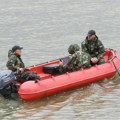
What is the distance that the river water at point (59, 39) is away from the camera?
13.9 meters

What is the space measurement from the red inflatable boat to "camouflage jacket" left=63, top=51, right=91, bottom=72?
0.21 meters

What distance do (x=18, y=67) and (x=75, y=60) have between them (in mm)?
1799

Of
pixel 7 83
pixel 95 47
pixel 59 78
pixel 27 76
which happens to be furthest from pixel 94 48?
pixel 7 83

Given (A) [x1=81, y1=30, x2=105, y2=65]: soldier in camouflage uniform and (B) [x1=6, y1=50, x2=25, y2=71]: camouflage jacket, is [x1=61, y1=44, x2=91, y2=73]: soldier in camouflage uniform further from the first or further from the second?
(B) [x1=6, y1=50, x2=25, y2=71]: camouflage jacket

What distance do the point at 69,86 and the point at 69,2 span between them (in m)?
21.3

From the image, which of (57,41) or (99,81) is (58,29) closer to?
(57,41)

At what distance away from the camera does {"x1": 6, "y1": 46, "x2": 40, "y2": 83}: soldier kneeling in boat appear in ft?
48.3

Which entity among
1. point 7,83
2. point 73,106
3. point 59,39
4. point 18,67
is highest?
point 59,39

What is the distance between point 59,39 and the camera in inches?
957

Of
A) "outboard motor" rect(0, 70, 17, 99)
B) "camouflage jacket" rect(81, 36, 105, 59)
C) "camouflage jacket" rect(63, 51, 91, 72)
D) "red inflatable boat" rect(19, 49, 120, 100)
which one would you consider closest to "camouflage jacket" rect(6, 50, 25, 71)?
"outboard motor" rect(0, 70, 17, 99)

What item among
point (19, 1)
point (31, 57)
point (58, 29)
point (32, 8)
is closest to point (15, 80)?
point (31, 57)

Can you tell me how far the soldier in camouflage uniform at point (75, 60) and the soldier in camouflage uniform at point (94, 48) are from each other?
819 mm

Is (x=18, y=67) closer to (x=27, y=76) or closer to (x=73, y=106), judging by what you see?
(x=27, y=76)

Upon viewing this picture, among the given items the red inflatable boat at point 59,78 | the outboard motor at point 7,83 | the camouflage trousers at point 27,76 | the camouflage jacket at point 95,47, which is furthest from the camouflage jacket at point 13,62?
the camouflage jacket at point 95,47
